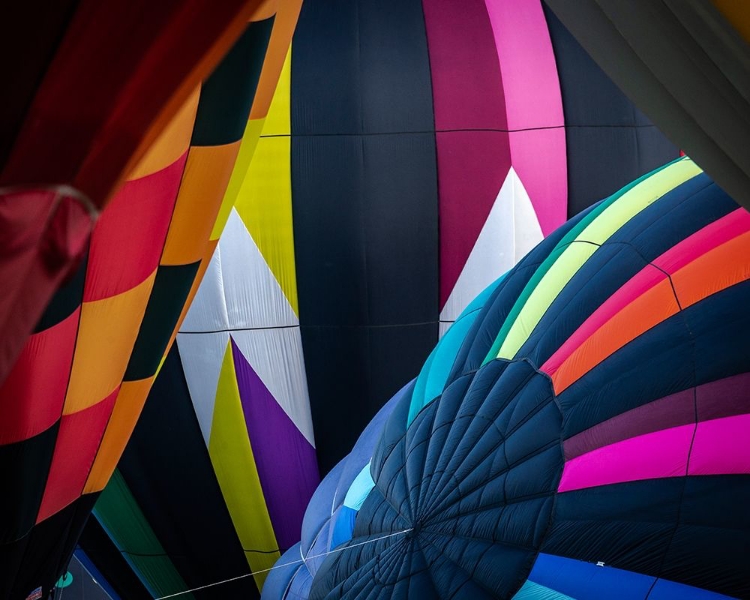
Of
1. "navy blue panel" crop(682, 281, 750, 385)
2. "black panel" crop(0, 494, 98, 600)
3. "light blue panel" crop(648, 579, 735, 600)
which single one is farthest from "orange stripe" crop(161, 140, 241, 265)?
"light blue panel" crop(648, 579, 735, 600)

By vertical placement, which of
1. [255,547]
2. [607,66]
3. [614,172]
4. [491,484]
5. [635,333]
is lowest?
[255,547]

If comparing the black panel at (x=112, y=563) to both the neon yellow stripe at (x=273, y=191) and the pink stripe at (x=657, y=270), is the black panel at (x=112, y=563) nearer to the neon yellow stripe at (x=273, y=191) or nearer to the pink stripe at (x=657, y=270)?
the neon yellow stripe at (x=273, y=191)

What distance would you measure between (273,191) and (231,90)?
1958mm

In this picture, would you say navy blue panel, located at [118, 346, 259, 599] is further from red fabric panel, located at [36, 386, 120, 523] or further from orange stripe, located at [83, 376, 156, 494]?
red fabric panel, located at [36, 386, 120, 523]

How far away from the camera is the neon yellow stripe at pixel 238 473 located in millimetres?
4148

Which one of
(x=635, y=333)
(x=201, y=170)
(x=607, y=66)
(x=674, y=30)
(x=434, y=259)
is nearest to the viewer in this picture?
(x=674, y=30)

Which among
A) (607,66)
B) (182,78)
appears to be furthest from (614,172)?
(182,78)

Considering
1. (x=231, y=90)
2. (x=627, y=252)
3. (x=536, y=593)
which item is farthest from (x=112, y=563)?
(x=231, y=90)

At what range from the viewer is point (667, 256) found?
7.93ft

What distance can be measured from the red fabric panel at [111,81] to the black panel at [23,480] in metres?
1.51

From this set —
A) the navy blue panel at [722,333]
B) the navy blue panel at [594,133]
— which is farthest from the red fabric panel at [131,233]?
the navy blue panel at [594,133]

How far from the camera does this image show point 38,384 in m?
1.91

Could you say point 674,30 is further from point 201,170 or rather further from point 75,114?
point 201,170

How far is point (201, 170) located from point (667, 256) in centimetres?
111
